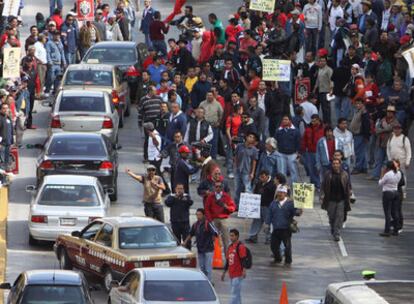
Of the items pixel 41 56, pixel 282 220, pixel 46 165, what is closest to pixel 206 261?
pixel 282 220

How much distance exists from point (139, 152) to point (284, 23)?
7.94m

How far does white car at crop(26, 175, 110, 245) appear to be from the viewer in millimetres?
30359

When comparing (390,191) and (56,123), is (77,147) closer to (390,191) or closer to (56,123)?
(56,123)

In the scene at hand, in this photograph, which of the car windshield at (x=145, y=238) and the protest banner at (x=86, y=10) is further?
the protest banner at (x=86, y=10)

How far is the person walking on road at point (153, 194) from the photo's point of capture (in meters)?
31.0

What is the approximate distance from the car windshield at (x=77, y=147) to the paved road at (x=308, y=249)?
123 centimetres

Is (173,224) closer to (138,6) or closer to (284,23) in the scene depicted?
(284,23)

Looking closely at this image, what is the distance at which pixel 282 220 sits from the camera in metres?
30.0

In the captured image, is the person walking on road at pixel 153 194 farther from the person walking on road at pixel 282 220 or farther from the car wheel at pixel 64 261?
the car wheel at pixel 64 261

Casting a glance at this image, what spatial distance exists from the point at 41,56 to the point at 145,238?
52.4ft

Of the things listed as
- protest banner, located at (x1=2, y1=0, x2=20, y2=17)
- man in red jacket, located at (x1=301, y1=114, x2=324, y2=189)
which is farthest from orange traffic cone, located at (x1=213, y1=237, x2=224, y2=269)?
protest banner, located at (x1=2, y1=0, x2=20, y2=17)

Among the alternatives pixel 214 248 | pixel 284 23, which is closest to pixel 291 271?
pixel 214 248

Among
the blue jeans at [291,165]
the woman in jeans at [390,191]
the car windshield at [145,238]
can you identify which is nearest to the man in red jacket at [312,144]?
the blue jeans at [291,165]

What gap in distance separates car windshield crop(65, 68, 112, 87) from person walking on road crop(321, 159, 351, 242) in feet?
32.0
